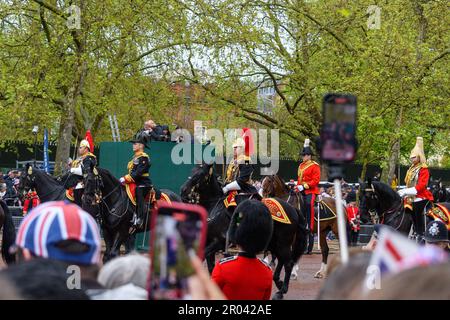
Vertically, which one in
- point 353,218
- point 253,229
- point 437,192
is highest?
point 253,229

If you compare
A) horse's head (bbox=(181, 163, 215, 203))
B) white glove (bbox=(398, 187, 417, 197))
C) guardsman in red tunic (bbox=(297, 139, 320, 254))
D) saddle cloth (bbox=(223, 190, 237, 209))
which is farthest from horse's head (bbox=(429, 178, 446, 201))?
horse's head (bbox=(181, 163, 215, 203))

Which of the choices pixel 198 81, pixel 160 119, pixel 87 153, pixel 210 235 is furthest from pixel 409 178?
pixel 160 119

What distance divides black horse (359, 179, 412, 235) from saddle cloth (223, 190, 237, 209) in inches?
104

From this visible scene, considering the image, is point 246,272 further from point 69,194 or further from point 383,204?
point 69,194

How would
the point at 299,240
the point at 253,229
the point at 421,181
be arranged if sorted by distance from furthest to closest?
the point at 421,181 < the point at 299,240 < the point at 253,229

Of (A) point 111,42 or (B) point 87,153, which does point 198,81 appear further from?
(B) point 87,153

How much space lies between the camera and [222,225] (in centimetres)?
1332

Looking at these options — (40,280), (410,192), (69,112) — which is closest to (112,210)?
(410,192)

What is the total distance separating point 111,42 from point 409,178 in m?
12.0

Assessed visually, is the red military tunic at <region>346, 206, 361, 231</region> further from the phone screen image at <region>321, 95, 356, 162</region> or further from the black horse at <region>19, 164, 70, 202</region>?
the phone screen image at <region>321, 95, 356, 162</region>

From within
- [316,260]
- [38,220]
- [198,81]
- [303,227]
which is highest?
[198,81]

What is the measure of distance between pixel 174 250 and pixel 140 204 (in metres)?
12.8

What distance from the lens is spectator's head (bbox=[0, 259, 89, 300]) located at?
2389mm

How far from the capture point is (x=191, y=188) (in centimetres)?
1349
